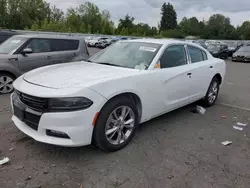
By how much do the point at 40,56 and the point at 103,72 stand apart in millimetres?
4023

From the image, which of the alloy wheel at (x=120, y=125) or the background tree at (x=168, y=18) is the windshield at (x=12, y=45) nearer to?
the alloy wheel at (x=120, y=125)

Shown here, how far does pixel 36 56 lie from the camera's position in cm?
672

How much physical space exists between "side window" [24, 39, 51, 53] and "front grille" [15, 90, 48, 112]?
4.11 meters

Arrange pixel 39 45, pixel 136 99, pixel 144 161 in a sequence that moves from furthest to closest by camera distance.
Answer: pixel 39 45 → pixel 136 99 → pixel 144 161

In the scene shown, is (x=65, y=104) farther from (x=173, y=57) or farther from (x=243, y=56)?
(x=243, y=56)

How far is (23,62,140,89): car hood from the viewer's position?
9.85 ft

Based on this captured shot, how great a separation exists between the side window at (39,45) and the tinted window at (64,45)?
0.16m

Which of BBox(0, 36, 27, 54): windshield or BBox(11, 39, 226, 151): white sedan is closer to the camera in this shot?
BBox(11, 39, 226, 151): white sedan

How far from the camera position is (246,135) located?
4.11 meters

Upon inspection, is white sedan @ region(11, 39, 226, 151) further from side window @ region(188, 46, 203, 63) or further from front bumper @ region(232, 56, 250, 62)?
front bumper @ region(232, 56, 250, 62)

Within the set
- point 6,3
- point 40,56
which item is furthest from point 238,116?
point 6,3

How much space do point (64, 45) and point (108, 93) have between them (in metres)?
4.94

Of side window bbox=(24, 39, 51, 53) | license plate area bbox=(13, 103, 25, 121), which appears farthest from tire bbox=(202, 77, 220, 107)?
side window bbox=(24, 39, 51, 53)

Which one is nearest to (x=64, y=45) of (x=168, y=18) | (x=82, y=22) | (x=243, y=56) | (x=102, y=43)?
(x=243, y=56)
